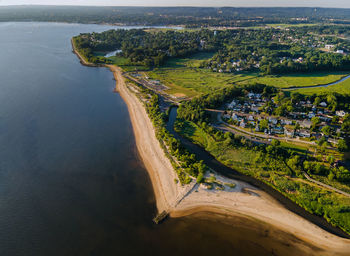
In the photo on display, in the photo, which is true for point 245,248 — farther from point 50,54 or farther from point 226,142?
point 50,54

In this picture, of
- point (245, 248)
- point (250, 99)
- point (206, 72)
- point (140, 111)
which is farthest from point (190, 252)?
point (206, 72)

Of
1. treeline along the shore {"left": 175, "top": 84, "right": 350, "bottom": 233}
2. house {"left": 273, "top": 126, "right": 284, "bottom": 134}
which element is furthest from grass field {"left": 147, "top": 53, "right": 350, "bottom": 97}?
house {"left": 273, "top": 126, "right": 284, "bottom": 134}

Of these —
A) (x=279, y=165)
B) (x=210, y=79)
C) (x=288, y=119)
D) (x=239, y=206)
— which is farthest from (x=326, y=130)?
(x=210, y=79)

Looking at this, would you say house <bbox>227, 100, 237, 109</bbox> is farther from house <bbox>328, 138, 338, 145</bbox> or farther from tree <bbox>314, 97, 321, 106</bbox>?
house <bbox>328, 138, 338, 145</bbox>

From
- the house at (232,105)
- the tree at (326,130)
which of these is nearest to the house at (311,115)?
the tree at (326,130)

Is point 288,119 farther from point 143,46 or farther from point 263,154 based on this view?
point 143,46

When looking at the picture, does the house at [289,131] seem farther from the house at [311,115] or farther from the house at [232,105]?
the house at [232,105]
